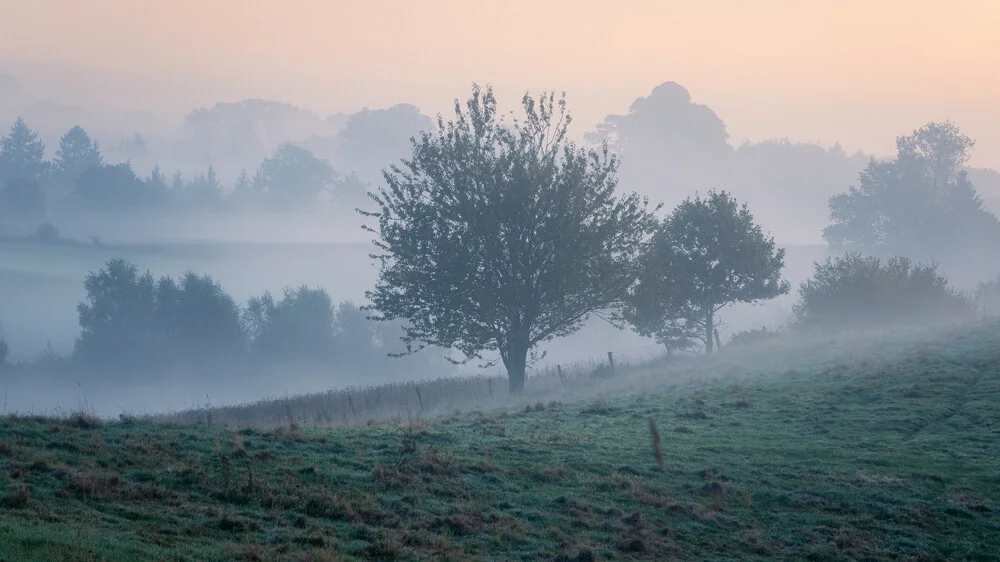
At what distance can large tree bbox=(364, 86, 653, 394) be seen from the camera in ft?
130

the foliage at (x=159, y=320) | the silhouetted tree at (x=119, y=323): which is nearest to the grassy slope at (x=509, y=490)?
the foliage at (x=159, y=320)

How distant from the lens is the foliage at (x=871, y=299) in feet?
208

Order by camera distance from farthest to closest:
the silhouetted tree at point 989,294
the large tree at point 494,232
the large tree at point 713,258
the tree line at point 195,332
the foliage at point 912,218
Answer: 1. the foliage at point 912,218
2. the tree line at point 195,332
3. the silhouetted tree at point 989,294
4. the large tree at point 713,258
5. the large tree at point 494,232

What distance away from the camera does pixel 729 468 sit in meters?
19.2

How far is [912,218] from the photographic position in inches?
4724

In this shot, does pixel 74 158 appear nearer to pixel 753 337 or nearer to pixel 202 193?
pixel 202 193

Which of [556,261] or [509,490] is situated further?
[556,261]

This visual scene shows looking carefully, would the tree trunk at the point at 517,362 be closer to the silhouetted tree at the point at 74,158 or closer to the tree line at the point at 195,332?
the tree line at the point at 195,332

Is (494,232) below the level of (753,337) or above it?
above

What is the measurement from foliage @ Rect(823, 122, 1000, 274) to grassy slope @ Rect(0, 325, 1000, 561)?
104070 mm

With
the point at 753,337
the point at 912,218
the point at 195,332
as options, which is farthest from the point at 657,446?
the point at 912,218

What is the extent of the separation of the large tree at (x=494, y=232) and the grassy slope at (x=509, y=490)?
15.0 metres

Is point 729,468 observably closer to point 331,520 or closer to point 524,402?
point 331,520

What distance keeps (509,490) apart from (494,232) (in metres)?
24.3
